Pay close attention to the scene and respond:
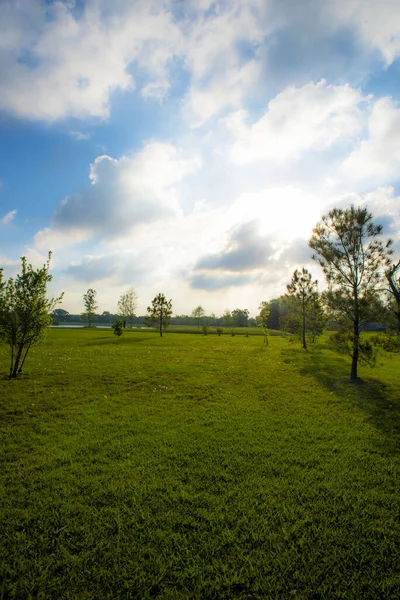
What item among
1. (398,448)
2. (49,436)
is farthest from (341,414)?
(49,436)

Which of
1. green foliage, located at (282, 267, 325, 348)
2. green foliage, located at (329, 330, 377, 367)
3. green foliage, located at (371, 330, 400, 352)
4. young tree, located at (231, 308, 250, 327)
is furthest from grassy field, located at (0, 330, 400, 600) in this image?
young tree, located at (231, 308, 250, 327)

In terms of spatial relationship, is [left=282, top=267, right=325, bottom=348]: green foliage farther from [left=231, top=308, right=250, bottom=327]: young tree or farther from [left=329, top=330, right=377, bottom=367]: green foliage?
[left=231, top=308, right=250, bottom=327]: young tree

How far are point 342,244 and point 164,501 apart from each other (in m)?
16.5

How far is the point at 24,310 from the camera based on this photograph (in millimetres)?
15688

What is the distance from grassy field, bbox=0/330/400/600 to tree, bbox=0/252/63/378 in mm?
5211

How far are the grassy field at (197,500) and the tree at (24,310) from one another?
5211 mm

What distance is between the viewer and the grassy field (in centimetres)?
387

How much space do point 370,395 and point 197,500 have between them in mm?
12476

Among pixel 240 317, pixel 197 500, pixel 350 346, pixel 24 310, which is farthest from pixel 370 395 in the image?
pixel 240 317

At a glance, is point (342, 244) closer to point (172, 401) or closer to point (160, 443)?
point (172, 401)

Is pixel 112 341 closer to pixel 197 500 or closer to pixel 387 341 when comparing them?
pixel 387 341

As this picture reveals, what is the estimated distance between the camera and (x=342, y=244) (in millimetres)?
16438

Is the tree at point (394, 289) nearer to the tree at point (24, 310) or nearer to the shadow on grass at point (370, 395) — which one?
the shadow on grass at point (370, 395)

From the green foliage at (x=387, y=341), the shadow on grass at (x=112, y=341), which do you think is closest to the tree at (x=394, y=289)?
the green foliage at (x=387, y=341)
